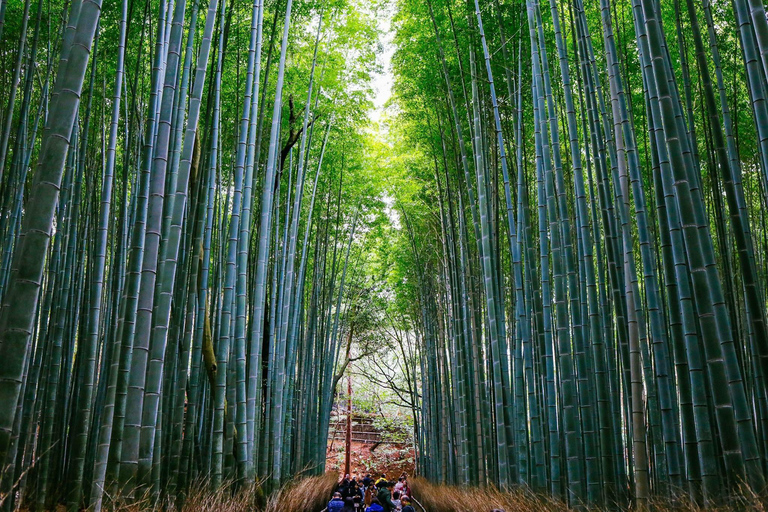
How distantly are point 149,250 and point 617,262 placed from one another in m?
2.33

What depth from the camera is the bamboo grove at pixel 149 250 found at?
203cm

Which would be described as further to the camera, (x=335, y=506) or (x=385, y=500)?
(x=385, y=500)

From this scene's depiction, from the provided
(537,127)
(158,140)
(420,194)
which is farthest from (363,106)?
(158,140)

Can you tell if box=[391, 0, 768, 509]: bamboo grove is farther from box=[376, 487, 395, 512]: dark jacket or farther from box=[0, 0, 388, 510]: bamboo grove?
box=[0, 0, 388, 510]: bamboo grove

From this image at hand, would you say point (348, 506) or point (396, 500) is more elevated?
point (348, 506)

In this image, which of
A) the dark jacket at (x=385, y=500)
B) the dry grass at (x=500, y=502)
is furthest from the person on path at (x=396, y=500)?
the dry grass at (x=500, y=502)

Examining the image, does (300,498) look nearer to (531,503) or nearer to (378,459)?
(531,503)

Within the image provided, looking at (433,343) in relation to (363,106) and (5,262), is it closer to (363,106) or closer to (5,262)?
(363,106)

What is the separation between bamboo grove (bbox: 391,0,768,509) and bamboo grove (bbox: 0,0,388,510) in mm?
→ 1550

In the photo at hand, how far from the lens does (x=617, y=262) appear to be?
294 cm

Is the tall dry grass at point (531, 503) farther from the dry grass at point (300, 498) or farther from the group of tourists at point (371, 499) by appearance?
the dry grass at point (300, 498)

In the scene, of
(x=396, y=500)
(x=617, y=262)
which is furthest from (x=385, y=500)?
(x=617, y=262)

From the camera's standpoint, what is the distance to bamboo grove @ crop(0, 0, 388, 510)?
2.03 m

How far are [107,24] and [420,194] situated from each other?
4.59 m
